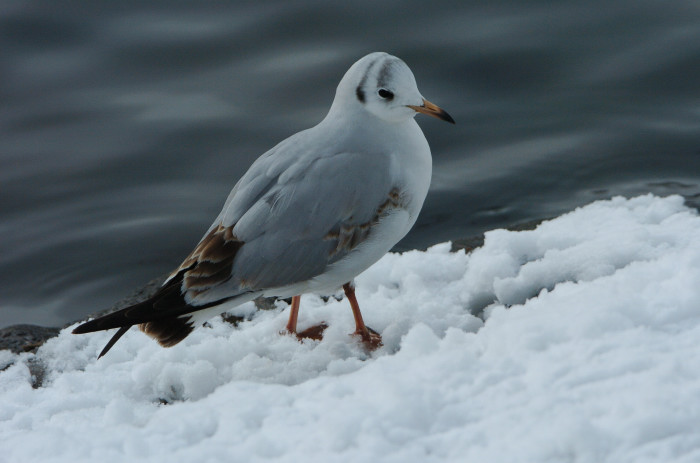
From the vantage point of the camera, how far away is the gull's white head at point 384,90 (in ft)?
12.7

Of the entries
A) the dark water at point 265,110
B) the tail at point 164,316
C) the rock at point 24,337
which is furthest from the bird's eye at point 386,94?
the rock at point 24,337

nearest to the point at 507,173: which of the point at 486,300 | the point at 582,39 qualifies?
the point at 582,39

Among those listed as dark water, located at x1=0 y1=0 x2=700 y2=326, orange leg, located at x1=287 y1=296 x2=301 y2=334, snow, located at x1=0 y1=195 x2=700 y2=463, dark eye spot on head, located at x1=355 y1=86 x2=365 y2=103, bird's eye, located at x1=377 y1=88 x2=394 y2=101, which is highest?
dark water, located at x1=0 y1=0 x2=700 y2=326

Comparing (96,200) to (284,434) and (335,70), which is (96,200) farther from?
(284,434)

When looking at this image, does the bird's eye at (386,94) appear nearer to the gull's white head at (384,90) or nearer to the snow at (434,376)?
the gull's white head at (384,90)

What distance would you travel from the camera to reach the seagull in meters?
3.67

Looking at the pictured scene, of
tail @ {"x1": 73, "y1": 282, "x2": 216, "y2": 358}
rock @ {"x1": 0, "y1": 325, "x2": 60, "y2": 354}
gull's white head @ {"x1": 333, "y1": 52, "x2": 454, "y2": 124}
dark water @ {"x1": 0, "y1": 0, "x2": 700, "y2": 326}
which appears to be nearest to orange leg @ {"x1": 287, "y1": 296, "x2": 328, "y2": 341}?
tail @ {"x1": 73, "y1": 282, "x2": 216, "y2": 358}

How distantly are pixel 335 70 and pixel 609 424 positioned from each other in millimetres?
5011

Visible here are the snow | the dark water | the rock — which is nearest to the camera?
the snow

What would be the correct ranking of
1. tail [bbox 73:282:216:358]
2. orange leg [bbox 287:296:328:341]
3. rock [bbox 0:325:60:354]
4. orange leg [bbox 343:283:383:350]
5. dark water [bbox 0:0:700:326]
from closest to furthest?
tail [bbox 73:282:216:358] → orange leg [bbox 343:283:383:350] → orange leg [bbox 287:296:328:341] → rock [bbox 0:325:60:354] → dark water [bbox 0:0:700:326]

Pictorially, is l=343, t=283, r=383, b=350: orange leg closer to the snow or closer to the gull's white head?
the snow

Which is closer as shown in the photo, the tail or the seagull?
the tail

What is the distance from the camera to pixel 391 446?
8.70ft

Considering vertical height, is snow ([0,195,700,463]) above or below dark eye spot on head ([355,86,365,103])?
below
